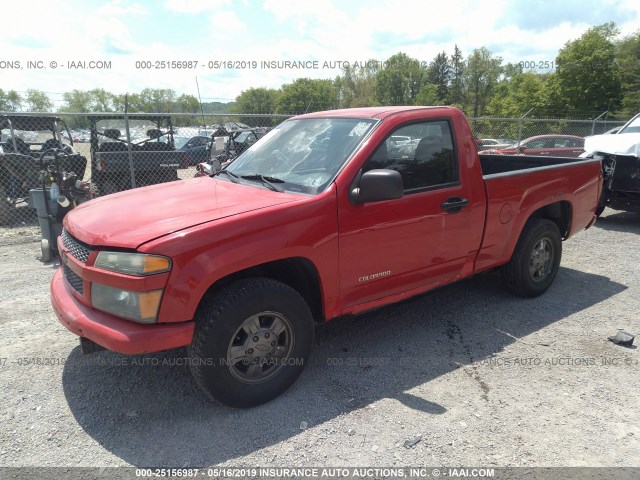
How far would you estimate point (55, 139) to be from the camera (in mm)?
10008

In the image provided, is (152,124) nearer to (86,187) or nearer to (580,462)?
(86,187)

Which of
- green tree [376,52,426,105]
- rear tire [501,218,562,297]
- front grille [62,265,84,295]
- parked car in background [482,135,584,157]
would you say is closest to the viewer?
front grille [62,265,84,295]

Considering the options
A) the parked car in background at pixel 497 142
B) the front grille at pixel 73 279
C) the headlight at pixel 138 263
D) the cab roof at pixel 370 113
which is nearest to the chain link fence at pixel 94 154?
the cab roof at pixel 370 113

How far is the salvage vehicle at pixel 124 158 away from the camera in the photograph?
370 inches

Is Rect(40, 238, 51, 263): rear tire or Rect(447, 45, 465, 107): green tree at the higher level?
Rect(447, 45, 465, 107): green tree

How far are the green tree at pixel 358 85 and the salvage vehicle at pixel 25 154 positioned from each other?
53.7 m

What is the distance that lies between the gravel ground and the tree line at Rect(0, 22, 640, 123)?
25.5ft

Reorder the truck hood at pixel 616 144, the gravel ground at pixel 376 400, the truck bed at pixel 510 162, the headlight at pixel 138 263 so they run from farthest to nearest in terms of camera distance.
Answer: the truck hood at pixel 616 144, the truck bed at pixel 510 162, the gravel ground at pixel 376 400, the headlight at pixel 138 263

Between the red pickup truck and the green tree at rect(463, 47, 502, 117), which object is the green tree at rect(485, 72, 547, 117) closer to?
the green tree at rect(463, 47, 502, 117)

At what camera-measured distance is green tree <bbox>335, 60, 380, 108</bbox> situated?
62.2m

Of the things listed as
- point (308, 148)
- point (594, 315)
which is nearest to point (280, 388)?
point (308, 148)

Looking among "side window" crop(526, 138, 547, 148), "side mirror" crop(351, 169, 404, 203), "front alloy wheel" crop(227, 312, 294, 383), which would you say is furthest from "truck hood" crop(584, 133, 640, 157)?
"front alloy wheel" crop(227, 312, 294, 383)

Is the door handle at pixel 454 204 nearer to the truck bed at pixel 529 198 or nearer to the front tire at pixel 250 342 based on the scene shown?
the truck bed at pixel 529 198

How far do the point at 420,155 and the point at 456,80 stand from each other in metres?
74.3
